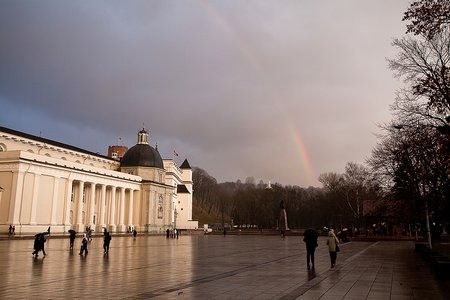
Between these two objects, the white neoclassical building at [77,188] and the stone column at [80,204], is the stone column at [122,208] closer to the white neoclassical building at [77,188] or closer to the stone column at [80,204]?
the white neoclassical building at [77,188]

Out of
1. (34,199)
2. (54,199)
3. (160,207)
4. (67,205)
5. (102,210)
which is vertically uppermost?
(160,207)

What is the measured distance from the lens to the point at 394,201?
3491 centimetres

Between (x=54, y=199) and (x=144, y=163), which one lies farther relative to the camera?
(x=144, y=163)

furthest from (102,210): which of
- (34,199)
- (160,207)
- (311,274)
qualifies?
(311,274)

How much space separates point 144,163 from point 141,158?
1458 mm

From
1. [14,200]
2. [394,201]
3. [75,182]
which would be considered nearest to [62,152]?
[75,182]

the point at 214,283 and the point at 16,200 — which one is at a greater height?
the point at 16,200

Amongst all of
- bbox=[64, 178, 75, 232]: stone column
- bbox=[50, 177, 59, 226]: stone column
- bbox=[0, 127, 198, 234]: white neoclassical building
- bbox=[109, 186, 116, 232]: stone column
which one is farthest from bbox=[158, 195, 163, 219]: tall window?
bbox=[50, 177, 59, 226]: stone column

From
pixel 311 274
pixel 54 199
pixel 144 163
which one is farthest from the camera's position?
pixel 144 163

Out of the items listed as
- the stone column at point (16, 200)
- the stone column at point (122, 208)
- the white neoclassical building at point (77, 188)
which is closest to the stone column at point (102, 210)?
the white neoclassical building at point (77, 188)

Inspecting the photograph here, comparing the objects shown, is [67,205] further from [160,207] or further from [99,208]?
[160,207]

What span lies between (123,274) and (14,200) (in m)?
50.0

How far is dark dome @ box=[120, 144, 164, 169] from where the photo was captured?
9775 centimetres

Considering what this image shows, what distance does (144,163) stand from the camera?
97562 millimetres
